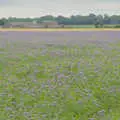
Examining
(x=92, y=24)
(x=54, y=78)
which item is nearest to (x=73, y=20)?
(x=92, y=24)

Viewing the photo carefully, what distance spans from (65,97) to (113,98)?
0.97 metres

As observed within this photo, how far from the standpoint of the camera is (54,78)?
985cm

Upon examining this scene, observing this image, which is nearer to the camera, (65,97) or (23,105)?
(23,105)

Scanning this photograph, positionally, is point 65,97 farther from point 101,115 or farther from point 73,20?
point 73,20

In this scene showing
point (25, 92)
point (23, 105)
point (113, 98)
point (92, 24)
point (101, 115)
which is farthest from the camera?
point (92, 24)

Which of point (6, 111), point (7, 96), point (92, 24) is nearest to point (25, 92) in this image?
point (7, 96)

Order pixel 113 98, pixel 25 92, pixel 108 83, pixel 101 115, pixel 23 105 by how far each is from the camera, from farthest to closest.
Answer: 1. pixel 108 83
2. pixel 25 92
3. pixel 113 98
4. pixel 23 105
5. pixel 101 115

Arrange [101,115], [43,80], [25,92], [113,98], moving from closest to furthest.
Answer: [101,115] → [113,98] → [25,92] → [43,80]

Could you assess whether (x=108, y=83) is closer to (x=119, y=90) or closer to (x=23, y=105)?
(x=119, y=90)

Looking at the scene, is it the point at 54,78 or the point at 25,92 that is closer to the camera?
the point at 25,92

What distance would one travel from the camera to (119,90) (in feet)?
26.9

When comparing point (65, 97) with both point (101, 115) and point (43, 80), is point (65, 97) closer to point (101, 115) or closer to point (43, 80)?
point (101, 115)

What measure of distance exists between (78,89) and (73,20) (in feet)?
269

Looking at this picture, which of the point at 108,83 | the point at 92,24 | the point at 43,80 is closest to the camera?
the point at 108,83
